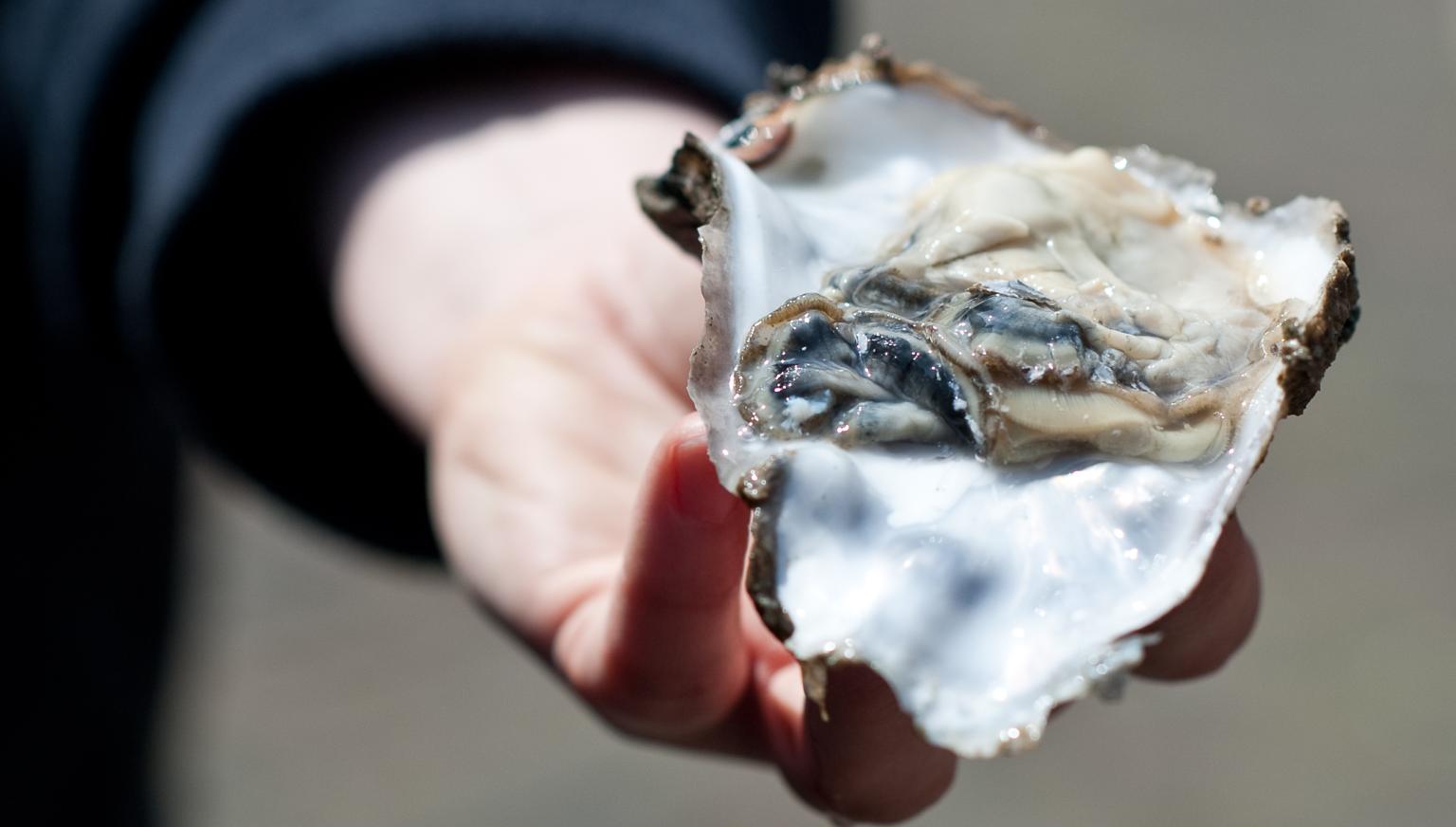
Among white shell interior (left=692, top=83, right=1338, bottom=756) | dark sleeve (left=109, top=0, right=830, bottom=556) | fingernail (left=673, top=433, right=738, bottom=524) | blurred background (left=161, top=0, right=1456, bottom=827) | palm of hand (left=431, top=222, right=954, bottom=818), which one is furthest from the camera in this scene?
blurred background (left=161, top=0, right=1456, bottom=827)

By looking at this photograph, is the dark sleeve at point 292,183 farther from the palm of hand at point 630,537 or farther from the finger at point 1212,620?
the finger at point 1212,620

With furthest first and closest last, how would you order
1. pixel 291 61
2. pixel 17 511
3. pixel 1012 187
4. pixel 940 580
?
pixel 17 511 → pixel 291 61 → pixel 1012 187 → pixel 940 580

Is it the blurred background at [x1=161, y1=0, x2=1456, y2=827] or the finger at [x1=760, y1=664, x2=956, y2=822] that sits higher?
the finger at [x1=760, y1=664, x2=956, y2=822]

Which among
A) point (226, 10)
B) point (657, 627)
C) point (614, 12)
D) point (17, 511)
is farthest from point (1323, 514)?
point (17, 511)

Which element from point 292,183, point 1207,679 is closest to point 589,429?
point 292,183

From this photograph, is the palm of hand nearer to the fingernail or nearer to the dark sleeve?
the fingernail

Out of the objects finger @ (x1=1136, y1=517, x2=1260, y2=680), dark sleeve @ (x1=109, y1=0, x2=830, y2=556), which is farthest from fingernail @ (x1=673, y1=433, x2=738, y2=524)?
dark sleeve @ (x1=109, y1=0, x2=830, y2=556)

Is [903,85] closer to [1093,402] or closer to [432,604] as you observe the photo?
[1093,402]

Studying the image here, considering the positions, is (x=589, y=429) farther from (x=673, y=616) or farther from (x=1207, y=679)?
(x=1207, y=679)
